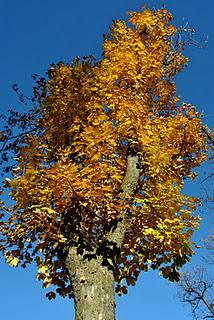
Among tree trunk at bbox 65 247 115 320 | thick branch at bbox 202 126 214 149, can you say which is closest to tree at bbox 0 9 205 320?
tree trunk at bbox 65 247 115 320

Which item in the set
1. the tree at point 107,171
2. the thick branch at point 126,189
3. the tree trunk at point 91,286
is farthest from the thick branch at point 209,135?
the tree trunk at point 91,286

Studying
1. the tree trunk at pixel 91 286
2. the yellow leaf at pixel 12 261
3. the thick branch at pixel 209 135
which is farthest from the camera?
the thick branch at pixel 209 135

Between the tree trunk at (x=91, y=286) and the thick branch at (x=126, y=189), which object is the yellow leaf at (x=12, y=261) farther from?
the thick branch at (x=126, y=189)

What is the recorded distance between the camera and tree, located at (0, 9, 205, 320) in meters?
6.12

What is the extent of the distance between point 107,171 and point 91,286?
2.02m

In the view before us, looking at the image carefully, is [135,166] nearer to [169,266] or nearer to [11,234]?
[169,266]

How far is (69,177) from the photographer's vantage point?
561 centimetres

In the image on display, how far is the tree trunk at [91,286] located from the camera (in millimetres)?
5555

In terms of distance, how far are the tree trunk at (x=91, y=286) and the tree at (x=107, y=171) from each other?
0.05ft

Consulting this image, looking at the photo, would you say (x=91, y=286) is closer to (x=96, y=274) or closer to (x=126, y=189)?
(x=96, y=274)

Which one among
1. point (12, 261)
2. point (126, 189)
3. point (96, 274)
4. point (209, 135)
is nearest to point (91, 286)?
point (96, 274)

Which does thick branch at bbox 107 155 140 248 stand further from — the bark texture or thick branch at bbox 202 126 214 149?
thick branch at bbox 202 126 214 149

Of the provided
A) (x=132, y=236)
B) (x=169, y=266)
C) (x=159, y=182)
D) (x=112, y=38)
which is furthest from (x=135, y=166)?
(x=112, y=38)

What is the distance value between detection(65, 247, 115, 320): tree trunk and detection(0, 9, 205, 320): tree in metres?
0.02
